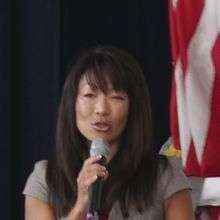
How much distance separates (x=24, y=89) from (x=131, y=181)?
84 centimetres

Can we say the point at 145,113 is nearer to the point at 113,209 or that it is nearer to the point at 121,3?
the point at 113,209

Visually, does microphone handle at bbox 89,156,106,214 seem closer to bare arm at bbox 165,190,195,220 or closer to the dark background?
bare arm at bbox 165,190,195,220

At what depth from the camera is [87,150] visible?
5.85ft

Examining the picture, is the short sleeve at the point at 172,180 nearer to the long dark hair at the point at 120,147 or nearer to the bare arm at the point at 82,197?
the long dark hair at the point at 120,147

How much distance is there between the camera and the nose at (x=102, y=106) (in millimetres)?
1677

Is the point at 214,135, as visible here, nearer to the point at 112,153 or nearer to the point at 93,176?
the point at 112,153

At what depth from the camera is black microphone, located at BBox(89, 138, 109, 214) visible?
5.05 ft

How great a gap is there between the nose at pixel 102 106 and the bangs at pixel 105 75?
0.06 feet

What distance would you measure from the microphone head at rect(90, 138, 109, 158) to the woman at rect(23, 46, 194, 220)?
44 millimetres

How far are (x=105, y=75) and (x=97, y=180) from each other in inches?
11.7

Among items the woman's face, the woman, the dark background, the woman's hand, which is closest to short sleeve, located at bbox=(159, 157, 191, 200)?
the woman

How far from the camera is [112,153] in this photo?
175cm

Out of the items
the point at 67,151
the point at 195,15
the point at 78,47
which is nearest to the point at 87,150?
the point at 67,151

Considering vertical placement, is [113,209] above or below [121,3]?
below
